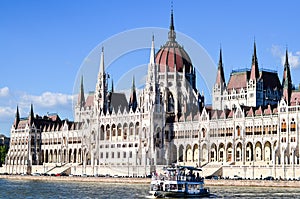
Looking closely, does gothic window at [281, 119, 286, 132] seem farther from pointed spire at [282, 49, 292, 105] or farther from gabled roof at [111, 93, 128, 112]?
gabled roof at [111, 93, 128, 112]

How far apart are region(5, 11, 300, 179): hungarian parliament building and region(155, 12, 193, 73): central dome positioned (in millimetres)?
279

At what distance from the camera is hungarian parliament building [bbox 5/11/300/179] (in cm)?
13612

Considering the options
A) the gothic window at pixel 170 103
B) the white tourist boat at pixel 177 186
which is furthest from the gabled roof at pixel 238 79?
the white tourist boat at pixel 177 186

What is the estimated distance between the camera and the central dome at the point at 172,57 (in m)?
179

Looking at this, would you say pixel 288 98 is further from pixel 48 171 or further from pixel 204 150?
pixel 48 171

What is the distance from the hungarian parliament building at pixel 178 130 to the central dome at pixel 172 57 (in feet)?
0.92

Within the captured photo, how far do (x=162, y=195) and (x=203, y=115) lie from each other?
62.9 meters

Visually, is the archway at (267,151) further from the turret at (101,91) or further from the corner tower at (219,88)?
the turret at (101,91)

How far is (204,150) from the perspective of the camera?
154m

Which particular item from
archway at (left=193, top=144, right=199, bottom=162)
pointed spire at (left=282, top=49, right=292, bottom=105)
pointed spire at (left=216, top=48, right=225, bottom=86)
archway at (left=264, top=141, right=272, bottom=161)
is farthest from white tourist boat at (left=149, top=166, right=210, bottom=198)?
pointed spire at (left=216, top=48, right=225, bottom=86)

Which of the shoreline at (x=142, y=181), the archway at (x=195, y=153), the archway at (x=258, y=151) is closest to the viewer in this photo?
the shoreline at (x=142, y=181)

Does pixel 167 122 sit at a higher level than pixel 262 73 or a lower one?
lower

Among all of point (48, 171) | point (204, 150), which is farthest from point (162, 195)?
point (48, 171)

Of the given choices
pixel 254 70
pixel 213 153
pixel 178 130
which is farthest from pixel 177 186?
pixel 254 70
